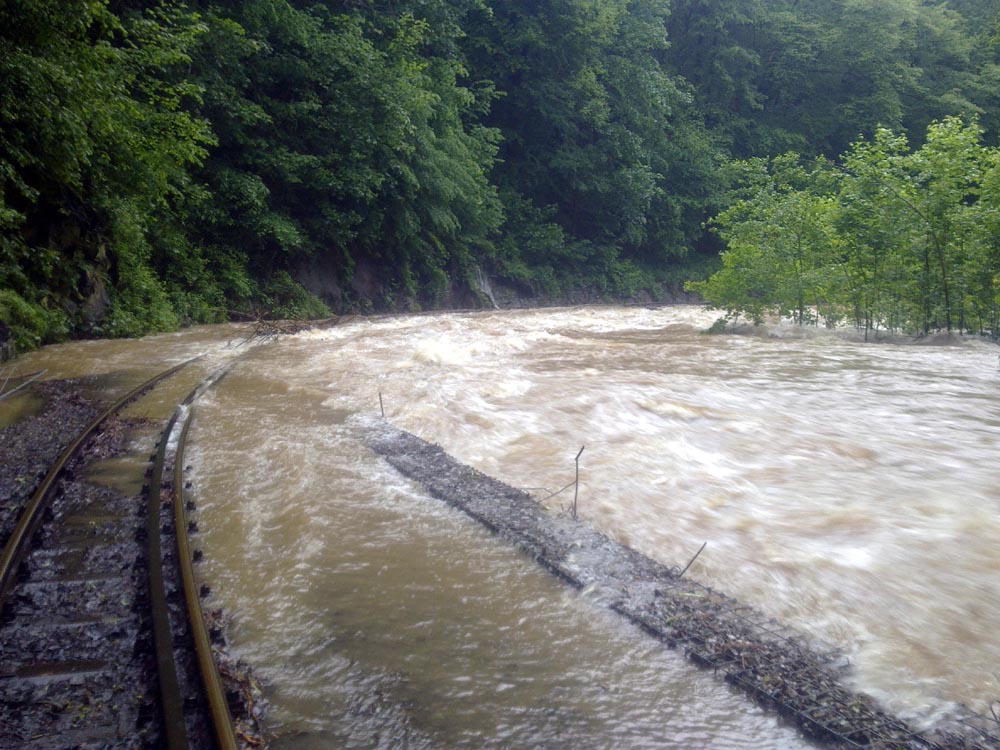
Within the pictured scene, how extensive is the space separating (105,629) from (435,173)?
25.0 meters

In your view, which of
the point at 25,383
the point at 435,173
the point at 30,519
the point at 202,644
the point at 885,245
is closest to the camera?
the point at 202,644

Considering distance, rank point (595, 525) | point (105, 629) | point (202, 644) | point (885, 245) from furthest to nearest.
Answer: point (885, 245), point (595, 525), point (105, 629), point (202, 644)

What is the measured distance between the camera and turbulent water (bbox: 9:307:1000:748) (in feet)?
11.6

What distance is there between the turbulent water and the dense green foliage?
558 cm

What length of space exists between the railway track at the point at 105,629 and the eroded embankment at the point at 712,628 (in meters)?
2.25

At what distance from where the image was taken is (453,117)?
100.0 feet

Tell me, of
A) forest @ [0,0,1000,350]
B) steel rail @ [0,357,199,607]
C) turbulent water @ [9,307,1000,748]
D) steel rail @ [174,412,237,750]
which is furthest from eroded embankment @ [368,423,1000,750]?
forest @ [0,0,1000,350]

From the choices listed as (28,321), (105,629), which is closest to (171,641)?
(105,629)

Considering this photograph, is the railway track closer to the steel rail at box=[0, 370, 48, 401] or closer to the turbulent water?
the turbulent water

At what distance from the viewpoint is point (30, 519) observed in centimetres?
547

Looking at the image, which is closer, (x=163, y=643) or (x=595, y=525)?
(x=163, y=643)

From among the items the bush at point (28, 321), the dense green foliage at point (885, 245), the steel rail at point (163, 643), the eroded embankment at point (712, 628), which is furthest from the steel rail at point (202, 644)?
the dense green foliage at point (885, 245)

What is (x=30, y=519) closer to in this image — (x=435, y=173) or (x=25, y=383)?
(x=25, y=383)

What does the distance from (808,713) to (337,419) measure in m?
7.00
